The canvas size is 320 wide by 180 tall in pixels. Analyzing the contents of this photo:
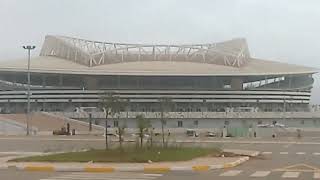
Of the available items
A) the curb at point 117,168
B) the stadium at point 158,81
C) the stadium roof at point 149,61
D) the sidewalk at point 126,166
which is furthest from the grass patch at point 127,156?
the stadium roof at point 149,61

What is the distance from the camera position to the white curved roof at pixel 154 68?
5285 inches

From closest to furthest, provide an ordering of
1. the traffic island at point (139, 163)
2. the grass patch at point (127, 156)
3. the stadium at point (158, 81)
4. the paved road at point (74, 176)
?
1. the paved road at point (74, 176)
2. the traffic island at point (139, 163)
3. the grass patch at point (127, 156)
4. the stadium at point (158, 81)

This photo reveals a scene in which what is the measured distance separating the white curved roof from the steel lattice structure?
2886mm

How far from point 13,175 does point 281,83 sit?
425 ft

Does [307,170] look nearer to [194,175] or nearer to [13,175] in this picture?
[194,175]

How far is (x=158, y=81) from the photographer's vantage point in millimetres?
138000

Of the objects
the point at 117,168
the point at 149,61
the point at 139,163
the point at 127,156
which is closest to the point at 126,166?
the point at 117,168

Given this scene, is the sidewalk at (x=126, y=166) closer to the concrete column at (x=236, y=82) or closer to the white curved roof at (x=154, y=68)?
the white curved roof at (x=154, y=68)

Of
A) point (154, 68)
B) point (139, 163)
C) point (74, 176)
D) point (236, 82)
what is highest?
point (154, 68)

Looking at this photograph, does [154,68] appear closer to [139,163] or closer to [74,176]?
[139,163]

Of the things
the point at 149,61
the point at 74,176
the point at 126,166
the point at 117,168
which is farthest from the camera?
the point at 149,61

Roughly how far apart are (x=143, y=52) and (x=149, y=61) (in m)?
5.11

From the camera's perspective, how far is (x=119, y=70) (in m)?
136

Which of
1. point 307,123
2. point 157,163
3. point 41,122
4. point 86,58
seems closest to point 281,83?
point 307,123
